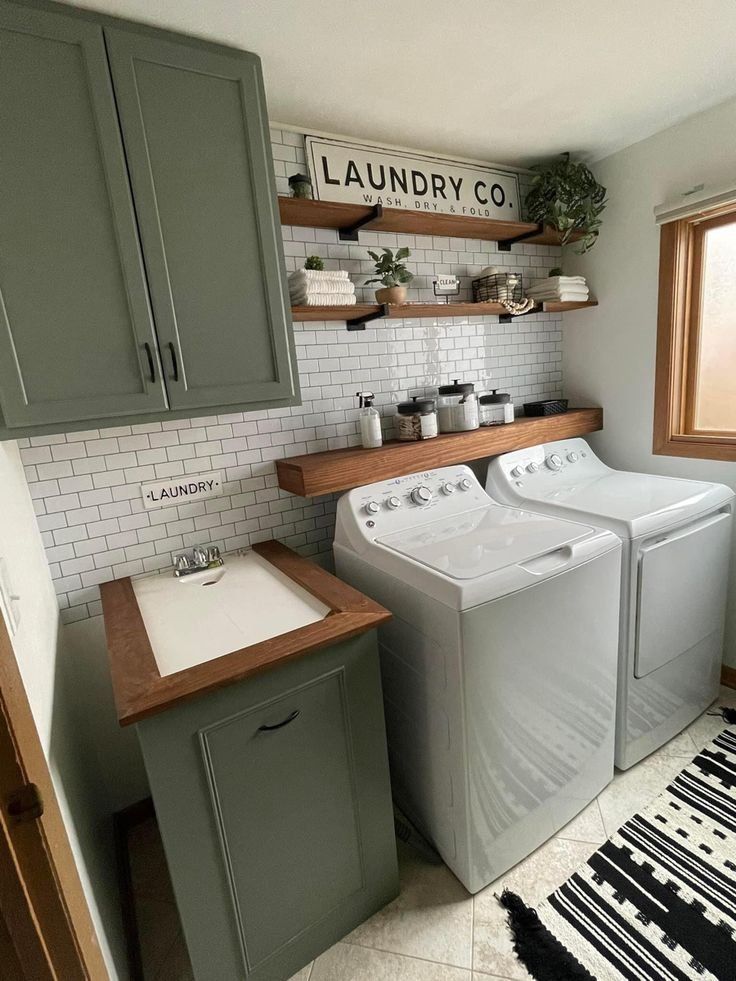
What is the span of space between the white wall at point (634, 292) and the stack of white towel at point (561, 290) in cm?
13

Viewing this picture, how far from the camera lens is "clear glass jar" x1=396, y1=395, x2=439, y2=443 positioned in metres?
1.93

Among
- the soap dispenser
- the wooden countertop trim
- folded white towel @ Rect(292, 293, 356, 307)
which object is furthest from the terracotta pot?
the wooden countertop trim

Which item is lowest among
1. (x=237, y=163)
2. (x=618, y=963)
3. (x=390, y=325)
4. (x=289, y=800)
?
(x=618, y=963)

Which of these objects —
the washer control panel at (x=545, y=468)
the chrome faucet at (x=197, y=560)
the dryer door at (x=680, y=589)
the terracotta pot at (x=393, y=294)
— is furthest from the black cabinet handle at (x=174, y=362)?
A: the dryer door at (x=680, y=589)

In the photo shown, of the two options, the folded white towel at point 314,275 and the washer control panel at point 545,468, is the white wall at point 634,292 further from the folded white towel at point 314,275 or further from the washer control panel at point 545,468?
the folded white towel at point 314,275

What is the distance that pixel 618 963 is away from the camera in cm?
127

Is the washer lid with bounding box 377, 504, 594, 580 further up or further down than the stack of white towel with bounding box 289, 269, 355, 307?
further down

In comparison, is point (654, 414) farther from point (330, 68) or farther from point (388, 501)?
point (330, 68)

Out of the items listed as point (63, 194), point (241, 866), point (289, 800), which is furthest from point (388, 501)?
point (63, 194)

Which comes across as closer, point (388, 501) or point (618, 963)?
point (618, 963)

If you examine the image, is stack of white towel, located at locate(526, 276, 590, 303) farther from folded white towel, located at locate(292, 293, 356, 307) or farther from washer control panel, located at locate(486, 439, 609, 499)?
folded white towel, located at locate(292, 293, 356, 307)

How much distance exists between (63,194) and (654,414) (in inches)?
95.0

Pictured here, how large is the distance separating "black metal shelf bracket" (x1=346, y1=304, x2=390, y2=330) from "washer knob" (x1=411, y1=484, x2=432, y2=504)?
2.21 feet

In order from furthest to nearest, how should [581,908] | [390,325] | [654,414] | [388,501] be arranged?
[654,414]
[390,325]
[388,501]
[581,908]
